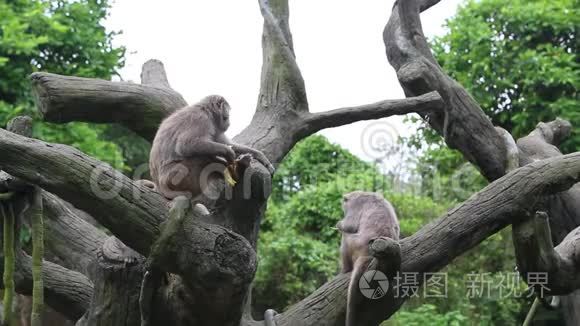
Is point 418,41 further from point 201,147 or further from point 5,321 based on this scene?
point 5,321

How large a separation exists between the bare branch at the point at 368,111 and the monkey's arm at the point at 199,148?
1235mm

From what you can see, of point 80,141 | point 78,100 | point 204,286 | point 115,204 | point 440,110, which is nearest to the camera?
point 115,204

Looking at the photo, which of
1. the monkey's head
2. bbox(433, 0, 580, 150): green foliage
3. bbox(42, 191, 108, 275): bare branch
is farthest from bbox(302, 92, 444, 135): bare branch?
bbox(433, 0, 580, 150): green foliage

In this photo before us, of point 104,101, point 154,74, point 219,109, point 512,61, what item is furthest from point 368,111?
point 512,61

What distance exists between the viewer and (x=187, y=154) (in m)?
4.94

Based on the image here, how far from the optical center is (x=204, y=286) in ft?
14.5

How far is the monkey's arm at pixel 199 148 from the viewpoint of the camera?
4891 millimetres

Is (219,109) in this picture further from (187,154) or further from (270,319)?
(270,319)

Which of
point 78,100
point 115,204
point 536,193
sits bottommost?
point 115,204

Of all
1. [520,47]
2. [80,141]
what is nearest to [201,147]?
[80,141]

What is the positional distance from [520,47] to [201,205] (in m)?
8.08

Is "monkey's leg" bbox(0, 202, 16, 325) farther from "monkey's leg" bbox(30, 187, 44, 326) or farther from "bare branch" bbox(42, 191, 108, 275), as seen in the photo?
"bare branch" bbox(42, 191, 108, 275)

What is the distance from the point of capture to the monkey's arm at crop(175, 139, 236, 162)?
4.89 m

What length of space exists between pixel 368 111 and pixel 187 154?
1608 millimetres
